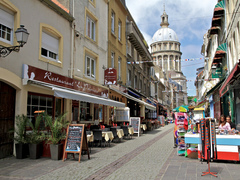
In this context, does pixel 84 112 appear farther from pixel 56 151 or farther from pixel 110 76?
pixel 56 151

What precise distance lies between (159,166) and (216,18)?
1334 cm

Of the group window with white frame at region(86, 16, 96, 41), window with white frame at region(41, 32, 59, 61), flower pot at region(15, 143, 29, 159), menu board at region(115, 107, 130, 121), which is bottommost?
flower pot at region(15, 143, 29, 159)

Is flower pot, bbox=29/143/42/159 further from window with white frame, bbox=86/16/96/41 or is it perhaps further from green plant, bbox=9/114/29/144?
window with white frame, bbox=86/16/96/41

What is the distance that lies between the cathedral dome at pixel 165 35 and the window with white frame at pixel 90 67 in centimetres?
10530

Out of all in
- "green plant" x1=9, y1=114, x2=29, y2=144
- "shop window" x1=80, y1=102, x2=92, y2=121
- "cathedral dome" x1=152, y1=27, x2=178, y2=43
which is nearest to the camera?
"green plant" x1=9, y1=114, x2=29, y2=144

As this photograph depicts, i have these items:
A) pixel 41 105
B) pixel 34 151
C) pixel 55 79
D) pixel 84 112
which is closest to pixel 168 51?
pixel 84 112

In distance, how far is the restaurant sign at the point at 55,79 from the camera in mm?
8889

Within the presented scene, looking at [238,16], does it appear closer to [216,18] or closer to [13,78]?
[216,18]

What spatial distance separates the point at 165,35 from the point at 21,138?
11641cm

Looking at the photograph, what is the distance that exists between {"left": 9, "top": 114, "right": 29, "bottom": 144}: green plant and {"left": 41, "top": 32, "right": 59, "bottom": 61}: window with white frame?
3476 mm

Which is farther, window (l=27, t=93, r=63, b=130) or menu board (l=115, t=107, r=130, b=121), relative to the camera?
menu board (l=115, t=107, r=130, b=121)

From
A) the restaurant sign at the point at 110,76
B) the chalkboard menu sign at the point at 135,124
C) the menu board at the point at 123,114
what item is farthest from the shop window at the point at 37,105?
the menu board at the point at 123,114

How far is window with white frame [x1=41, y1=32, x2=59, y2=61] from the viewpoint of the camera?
34.4 ft

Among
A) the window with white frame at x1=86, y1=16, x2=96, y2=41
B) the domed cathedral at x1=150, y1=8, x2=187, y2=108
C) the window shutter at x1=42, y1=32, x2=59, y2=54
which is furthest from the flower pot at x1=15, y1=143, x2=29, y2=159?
the domed cathedral at x1=150, y1=8, x2=187, y2=108
